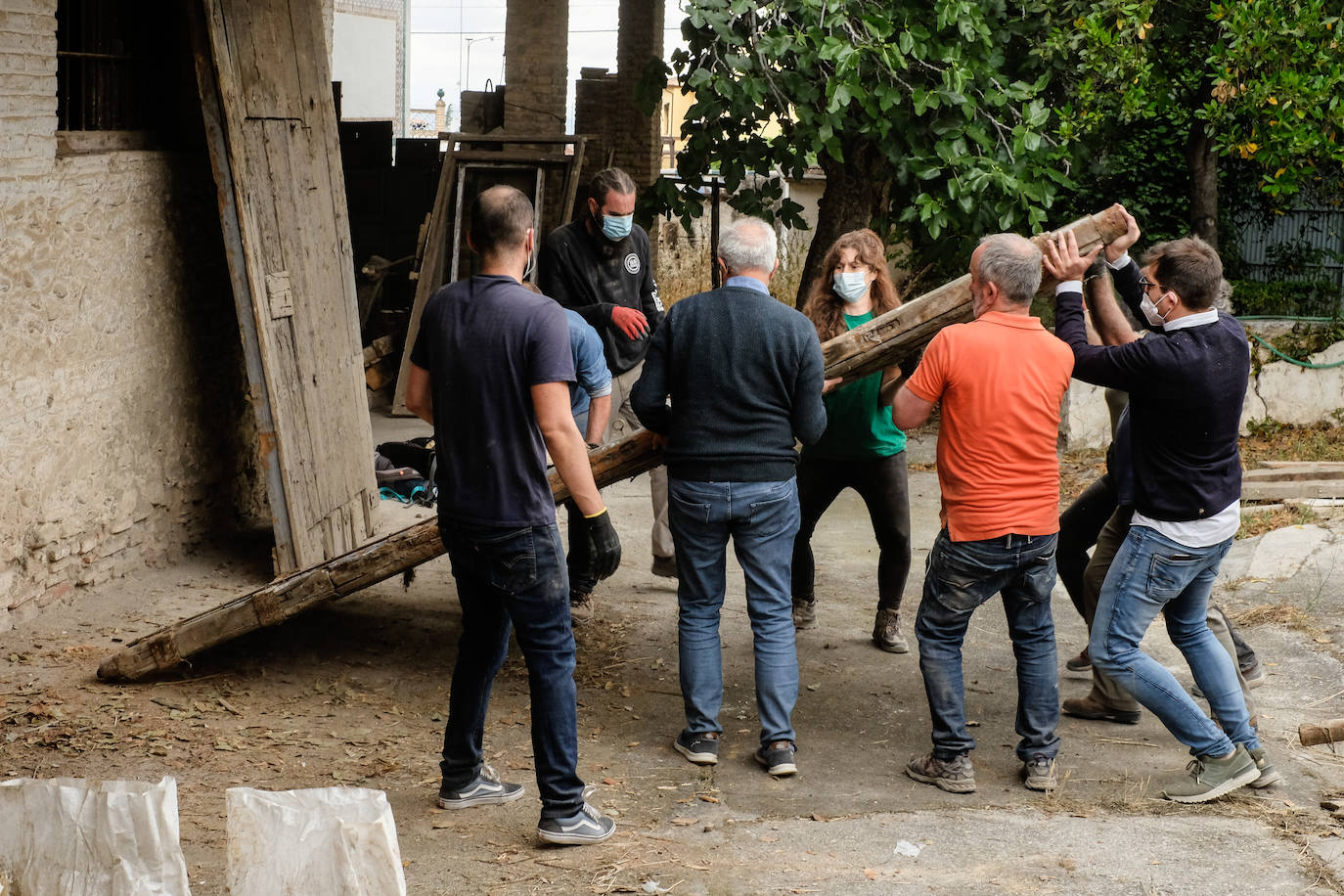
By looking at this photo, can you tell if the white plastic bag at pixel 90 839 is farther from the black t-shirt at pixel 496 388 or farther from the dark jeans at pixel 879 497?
the dark jeans at pixel 879 497

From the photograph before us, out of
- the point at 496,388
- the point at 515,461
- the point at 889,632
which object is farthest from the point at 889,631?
the point at 496,388

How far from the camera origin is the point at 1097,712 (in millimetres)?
4938

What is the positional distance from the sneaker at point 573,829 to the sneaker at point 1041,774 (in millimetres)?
1465

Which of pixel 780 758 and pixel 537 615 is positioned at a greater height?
pixel 537 615

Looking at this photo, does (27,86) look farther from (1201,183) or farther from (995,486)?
(1201,183)

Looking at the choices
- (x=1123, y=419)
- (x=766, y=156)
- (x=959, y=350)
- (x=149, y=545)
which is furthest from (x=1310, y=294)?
(x=149, y=545)

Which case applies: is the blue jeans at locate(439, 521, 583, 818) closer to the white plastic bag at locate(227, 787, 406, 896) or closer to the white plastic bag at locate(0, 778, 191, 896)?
the white plastic bag at locate(227, 787, 406, 896)

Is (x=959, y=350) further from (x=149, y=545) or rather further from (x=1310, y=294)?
(x=1310, y=294)

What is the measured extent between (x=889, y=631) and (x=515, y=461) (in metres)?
2.65

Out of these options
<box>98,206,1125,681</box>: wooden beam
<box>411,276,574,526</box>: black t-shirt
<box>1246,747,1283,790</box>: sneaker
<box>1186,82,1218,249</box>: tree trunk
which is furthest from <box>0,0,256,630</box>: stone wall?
<box>1186,82,1218,249</box>: tree trunk

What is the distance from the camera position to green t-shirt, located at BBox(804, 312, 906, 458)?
17.4ft

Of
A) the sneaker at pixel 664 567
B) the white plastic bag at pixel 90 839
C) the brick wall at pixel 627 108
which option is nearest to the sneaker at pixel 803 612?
the sneaker at pixel 664 567

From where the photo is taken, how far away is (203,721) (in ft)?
15.5

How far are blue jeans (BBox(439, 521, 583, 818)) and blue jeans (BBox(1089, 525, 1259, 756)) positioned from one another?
179 centimetres
